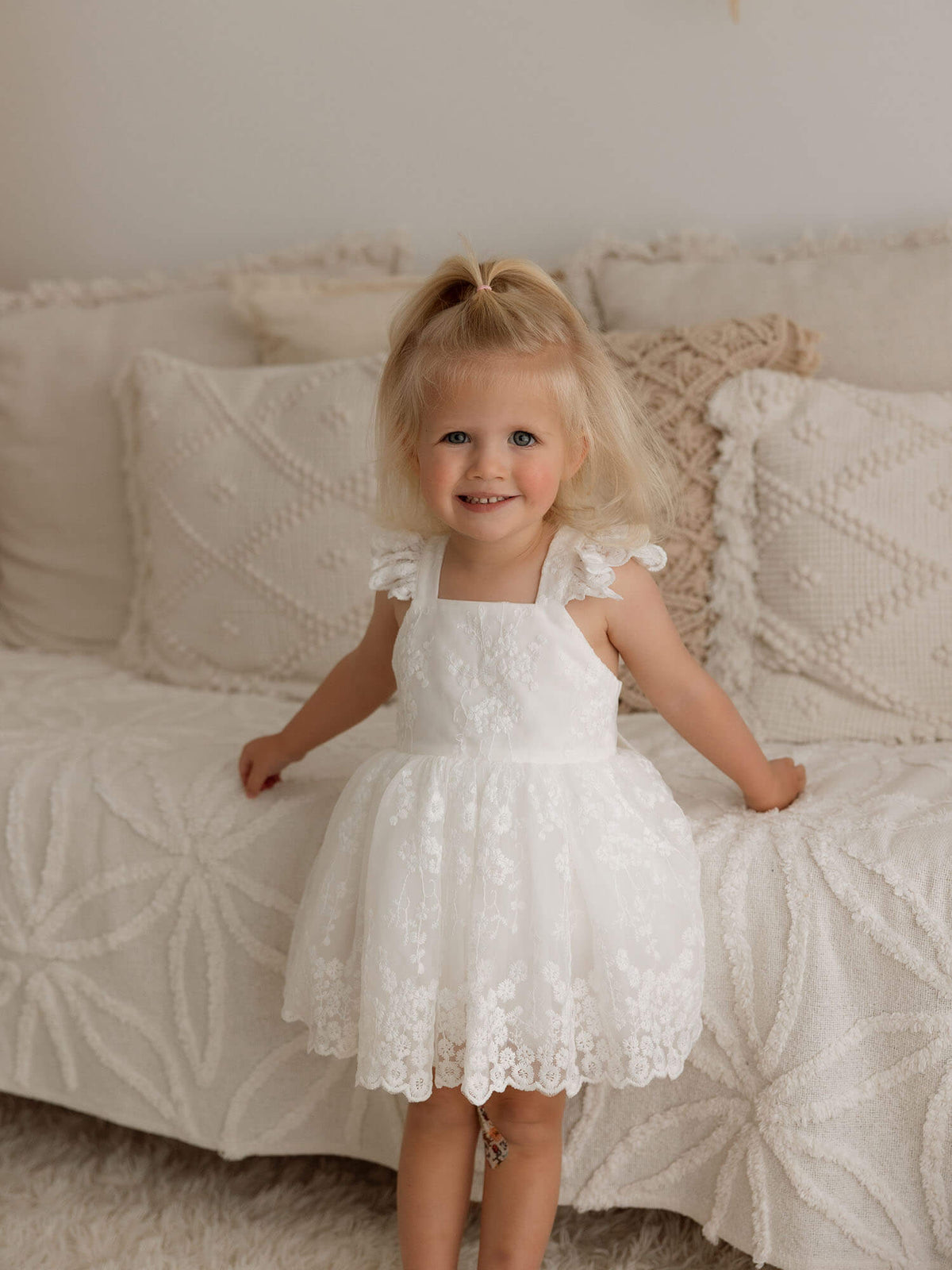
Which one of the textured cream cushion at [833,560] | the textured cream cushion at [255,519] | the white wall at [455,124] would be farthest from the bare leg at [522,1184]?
the white wall at [455,124]

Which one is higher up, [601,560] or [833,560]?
[601,560]

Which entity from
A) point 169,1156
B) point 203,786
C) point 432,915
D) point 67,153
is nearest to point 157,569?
point 203,786

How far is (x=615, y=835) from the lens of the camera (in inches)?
35.4

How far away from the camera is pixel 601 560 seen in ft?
3.11

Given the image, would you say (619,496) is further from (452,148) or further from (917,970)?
(452,148)

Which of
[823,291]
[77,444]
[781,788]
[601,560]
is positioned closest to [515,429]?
[601,560]

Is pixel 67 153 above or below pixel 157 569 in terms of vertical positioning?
above

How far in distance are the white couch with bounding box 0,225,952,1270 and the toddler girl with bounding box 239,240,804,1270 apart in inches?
2.7

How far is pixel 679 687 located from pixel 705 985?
254mm

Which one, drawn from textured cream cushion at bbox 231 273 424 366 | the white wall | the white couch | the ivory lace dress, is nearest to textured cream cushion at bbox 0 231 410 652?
textured cream cushion at bbox 231 273 424 366

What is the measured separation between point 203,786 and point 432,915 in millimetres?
363

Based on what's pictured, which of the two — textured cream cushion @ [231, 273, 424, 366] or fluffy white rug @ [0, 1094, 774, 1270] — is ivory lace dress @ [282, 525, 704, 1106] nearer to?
fluffy white rug @ [0, 1094, 774, 1270]

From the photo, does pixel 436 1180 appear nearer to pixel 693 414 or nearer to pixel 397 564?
pixel 397 564

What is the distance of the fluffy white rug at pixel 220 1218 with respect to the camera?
105 centimetres
